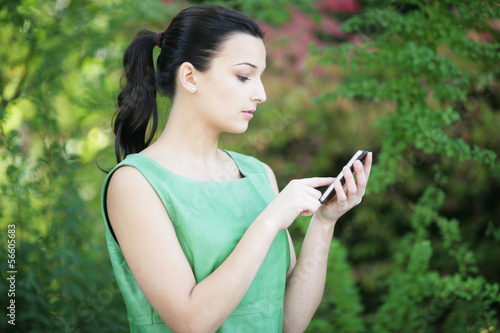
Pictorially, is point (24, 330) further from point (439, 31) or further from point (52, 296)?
point (439, 31)

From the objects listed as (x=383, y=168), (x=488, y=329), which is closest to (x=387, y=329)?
(x=488, y=329)

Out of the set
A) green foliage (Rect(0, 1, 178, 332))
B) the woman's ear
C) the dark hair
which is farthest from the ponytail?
green foliage (Rect(0, 1, 178, 332))

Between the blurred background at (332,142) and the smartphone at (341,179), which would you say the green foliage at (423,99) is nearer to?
the blurred background at (332,142)

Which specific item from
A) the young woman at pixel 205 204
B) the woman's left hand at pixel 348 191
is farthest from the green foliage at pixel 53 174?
the woman's left hand at pixel 348 191

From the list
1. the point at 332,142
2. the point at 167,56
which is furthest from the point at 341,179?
the point at 332,142

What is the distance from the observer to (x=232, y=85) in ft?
4.58

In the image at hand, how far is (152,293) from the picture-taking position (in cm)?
123

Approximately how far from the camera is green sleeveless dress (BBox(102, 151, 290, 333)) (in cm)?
131

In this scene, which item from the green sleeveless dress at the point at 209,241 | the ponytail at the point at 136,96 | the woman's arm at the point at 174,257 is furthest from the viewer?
the ponytail at the point at 136,96

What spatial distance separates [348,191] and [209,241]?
0.43 metres

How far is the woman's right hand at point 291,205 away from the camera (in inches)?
50.3

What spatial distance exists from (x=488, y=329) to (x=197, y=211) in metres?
1.64

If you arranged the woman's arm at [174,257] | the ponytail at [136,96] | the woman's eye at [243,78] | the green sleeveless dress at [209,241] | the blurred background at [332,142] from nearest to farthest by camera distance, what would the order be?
the woman's arm at [174,257]
the green sleeveless dress at [209,241]
the woman's eye at [243,78]
the ponytail at [136,96]
the blurred background at [332,142]

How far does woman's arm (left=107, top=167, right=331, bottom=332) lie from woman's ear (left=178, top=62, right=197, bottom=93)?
0.31 meters
